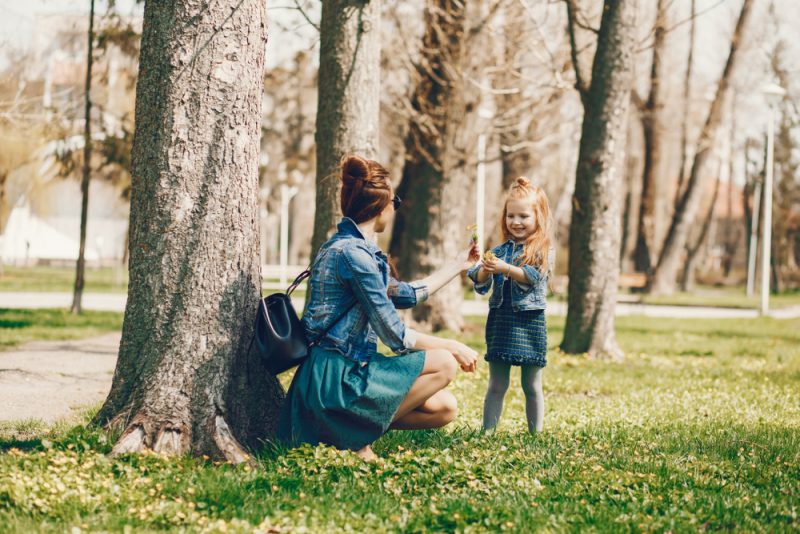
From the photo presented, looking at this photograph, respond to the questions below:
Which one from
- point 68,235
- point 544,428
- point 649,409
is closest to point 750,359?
point 649,409

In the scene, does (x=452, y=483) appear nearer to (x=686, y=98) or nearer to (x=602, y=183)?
(x=602, y=183)

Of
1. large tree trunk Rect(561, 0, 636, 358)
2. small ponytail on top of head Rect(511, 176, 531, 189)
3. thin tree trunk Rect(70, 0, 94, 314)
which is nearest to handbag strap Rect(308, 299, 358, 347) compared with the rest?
small ponytail on top of head Rect(511, 176, 531, 189)

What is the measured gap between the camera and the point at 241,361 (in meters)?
5.31

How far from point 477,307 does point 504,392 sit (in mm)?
15775

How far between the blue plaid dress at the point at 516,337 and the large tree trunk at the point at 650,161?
1991cm

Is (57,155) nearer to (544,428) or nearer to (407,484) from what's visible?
(544,428)

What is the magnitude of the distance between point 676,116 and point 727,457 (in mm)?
29923

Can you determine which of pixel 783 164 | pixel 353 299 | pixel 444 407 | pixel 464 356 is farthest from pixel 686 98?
pixel 353 299

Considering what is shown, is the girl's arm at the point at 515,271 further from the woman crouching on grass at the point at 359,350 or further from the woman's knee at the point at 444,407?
the woman's knee at the point at 444,407

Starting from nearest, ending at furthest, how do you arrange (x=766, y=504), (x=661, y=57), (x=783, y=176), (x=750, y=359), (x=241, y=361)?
1. (x=766, y=504)
2. (x=241, y=361)
3. (x=750, y=359)
4. (x=661, y=57)
5. (x=783, y=176)

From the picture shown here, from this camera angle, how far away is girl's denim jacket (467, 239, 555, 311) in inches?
230

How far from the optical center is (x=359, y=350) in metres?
5.05

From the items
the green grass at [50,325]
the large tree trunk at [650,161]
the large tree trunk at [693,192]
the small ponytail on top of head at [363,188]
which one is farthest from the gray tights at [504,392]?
the large tree trunk at [693,192]

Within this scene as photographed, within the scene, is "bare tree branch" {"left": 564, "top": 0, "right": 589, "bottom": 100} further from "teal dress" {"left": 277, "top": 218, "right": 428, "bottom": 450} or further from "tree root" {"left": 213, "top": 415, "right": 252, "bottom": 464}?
"tree root" {"left": 213, "top": 415, "right": 252, "bottom": 464}
